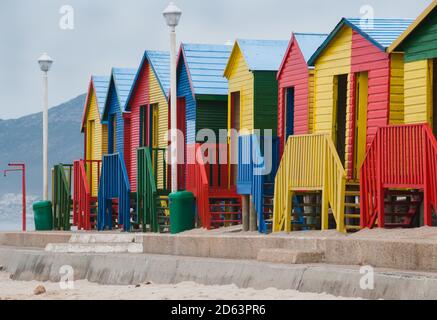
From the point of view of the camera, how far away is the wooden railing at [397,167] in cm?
2070

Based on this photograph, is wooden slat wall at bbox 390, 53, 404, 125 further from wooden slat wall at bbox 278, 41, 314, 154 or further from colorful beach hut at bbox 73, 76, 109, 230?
colorful beach hut at bbox 73, 76, 109, 230

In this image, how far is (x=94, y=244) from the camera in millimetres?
Result: 28531

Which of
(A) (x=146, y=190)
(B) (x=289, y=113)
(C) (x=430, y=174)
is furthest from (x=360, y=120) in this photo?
(A) (x=146, y=190)

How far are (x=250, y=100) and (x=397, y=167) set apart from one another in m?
8.61

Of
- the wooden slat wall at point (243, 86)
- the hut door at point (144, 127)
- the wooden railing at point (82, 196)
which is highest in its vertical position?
the wooden slat wall at point (243, 86)

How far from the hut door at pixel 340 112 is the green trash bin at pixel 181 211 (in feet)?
13.1

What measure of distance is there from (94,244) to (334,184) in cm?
697

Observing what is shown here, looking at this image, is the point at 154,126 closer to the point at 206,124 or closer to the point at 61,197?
the point at 206,124

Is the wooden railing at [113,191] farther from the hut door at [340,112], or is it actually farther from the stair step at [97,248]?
the hut door at [340,112]

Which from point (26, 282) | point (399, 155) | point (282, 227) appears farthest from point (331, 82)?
point (26, 282)

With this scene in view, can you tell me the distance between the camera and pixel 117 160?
34.2 metres

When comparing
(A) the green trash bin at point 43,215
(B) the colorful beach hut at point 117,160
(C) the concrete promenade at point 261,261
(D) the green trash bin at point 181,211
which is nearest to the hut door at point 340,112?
(C) the concrete promenade at point 261,261

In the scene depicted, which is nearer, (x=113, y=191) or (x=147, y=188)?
(x=147, y=188)

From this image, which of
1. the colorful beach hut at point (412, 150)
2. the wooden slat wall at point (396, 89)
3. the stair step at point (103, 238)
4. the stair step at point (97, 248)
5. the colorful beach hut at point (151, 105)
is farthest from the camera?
the colorful beach hut at point (151, 105)
